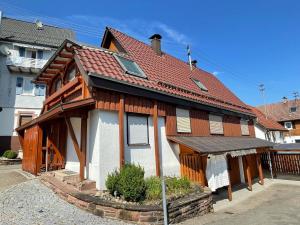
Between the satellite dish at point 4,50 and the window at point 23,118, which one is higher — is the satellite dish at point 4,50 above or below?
above

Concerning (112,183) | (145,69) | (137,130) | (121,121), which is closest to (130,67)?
(145,69)

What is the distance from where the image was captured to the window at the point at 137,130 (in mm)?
9570

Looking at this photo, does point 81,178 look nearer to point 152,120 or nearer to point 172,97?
point 152,120

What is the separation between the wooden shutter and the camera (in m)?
14.7

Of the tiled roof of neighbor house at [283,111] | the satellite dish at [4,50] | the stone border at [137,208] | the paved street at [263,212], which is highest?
the satellite dish at [4,50]

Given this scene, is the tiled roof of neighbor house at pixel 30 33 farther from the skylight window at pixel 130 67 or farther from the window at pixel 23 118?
the skylight window at pixel 130 67

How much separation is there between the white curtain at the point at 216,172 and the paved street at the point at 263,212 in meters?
1.12

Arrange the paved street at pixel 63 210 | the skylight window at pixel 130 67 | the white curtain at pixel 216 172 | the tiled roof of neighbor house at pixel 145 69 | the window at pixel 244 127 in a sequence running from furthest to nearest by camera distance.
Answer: the window at pixel 244 127 → the skylight window at pixel 130 67 → the white curtain at pixel 216 172 → the tiled roof of neighbor house at pixel 145 69 → the paved street at pixel 63 210

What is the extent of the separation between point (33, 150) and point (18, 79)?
15726 millimetres

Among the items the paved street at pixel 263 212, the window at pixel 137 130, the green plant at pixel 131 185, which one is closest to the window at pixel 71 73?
the window at pixel 137 130

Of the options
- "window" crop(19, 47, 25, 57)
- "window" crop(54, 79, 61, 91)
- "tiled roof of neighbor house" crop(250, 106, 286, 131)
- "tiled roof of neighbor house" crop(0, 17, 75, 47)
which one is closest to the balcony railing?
"window" crop(19, 47, 25, 57)

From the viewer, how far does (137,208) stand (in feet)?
22.3

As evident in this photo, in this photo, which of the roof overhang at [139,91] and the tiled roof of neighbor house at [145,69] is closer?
the roof overhang at [139,91]

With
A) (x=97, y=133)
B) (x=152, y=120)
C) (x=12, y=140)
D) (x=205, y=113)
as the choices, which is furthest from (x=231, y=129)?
(x=12, y=140)
